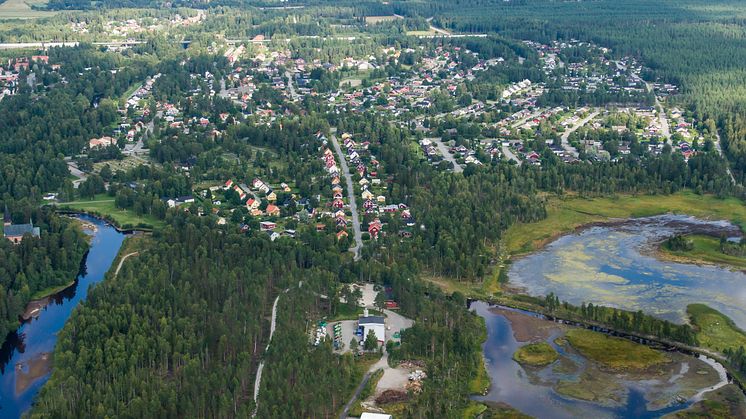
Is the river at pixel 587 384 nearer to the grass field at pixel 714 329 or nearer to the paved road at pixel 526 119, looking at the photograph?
the grass field at pixel 714 329

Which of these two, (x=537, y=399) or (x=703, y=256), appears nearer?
(x=537, y=399)

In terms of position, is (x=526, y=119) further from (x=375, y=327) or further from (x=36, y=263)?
(x=375, y=327)

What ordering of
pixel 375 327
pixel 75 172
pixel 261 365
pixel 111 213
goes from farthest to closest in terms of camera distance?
pixel 75 172 → pixel 111 213 → pixel 375 327 → pixel 261 365

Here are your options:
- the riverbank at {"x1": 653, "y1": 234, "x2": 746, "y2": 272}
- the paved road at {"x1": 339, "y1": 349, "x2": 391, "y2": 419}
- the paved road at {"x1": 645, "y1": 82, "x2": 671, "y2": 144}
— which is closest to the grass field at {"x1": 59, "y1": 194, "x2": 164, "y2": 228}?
the paved road at {"x1": 339, "y1": 349, "x2": 391, "y2": 419}

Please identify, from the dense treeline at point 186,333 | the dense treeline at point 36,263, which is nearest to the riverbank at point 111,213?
the dense treeline at point 36,263

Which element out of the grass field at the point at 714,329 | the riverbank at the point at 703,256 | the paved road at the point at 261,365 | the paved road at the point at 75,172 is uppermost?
the paved road at the point at 261,365

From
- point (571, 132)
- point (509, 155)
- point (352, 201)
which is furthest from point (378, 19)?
point (352, 201)

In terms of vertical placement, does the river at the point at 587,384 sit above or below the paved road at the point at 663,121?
below
